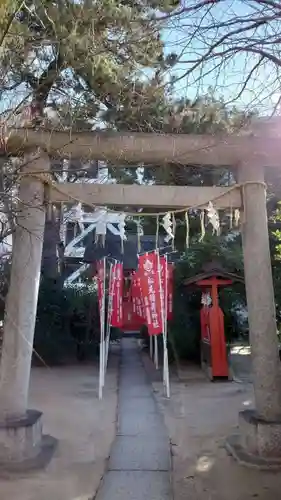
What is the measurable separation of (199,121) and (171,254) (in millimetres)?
8680

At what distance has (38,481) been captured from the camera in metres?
4.33

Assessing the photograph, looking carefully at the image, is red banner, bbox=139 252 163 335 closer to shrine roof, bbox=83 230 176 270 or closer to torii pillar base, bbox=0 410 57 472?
shrine roof, bbox=83 230 176 270

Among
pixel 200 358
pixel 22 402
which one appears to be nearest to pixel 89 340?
pixel 200 358

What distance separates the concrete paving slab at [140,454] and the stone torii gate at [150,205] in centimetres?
80

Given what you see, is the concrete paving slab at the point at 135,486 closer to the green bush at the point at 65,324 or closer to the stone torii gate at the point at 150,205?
the stone torii gate at the point at 150,205

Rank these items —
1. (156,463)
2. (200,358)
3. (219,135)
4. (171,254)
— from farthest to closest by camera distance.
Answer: (171,254), (200,358), (219,135), (156,463)

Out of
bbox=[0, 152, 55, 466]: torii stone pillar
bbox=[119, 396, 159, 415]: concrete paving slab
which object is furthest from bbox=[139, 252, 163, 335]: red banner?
bbox=[0, 152, 55, 466]: torii stone pillar

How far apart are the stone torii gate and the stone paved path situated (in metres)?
0.86

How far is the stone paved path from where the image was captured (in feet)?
13.6

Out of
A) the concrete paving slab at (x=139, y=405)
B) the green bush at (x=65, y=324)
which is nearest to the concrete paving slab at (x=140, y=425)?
the concrete paving slab at (x=139, y=405)

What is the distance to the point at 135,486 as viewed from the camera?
13.9 ft

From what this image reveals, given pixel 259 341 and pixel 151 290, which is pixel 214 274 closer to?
pixel 151 290

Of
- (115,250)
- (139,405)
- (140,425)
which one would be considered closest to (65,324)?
(115,250)

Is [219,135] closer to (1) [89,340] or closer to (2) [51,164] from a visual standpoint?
(2) [51,164]
